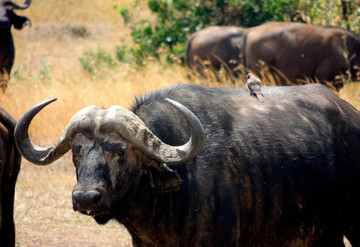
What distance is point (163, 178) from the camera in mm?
3660

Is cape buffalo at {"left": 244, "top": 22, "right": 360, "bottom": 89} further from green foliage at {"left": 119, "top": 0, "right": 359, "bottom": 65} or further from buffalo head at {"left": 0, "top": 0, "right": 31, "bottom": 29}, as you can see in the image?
buffalo head at {"left": 0, "top": 0, "right": 31, "bottom": 29}

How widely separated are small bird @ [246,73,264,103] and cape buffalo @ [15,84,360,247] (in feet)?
0.17

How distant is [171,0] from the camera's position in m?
14.0

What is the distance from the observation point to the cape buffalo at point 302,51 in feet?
35.7

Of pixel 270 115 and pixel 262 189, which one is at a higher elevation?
pixel 270 115

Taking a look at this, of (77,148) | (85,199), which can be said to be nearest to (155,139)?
(77,148)

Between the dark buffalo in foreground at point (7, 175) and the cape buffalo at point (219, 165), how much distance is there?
0.96 metres

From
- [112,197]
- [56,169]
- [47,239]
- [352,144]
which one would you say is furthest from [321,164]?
[56,169]

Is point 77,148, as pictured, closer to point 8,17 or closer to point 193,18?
point 8,17

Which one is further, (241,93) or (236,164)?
(241,93)

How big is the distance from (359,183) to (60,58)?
15929mm

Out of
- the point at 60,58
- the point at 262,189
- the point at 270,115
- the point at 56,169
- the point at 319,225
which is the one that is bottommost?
the point at 60,58

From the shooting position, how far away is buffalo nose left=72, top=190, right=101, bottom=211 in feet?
10.5

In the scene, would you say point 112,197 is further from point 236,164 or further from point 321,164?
point 321,164
